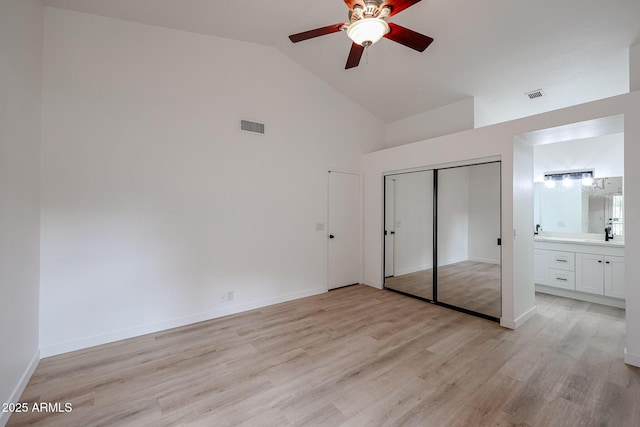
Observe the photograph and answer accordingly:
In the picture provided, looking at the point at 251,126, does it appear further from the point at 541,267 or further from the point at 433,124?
the point at 541,267

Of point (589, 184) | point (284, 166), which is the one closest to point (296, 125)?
point (284, 166)

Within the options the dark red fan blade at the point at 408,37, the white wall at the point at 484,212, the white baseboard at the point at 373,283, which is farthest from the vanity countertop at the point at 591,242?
the dark red fan blade at the point at 408,37

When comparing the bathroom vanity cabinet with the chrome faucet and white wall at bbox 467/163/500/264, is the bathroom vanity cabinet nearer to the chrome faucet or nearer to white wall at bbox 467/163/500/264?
the chrome faucet

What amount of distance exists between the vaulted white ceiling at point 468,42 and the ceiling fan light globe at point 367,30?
1.34 meters

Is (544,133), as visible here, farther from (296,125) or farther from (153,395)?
(153,395)

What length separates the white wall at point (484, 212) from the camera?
3.50 metres

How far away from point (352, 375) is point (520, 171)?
3.22 m

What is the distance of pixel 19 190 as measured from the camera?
7.03 feet

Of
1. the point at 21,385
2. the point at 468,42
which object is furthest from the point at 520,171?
the point at 21,385

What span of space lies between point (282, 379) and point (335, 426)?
677 millimetres

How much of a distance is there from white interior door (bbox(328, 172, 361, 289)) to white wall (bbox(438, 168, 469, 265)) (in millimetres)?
1561

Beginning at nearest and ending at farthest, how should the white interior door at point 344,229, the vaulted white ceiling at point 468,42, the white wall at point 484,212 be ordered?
1. the vaulted white ceiling at point 468,42
2. the white wall at point 484,212
3. the white interior door at point 344,229

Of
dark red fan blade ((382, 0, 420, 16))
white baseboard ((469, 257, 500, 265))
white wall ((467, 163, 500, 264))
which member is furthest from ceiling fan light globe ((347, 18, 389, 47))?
white baseboard ((469, 257, 500, 265))

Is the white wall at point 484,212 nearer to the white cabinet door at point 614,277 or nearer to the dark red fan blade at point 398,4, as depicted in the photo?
the white cabinet door at point 614,277
